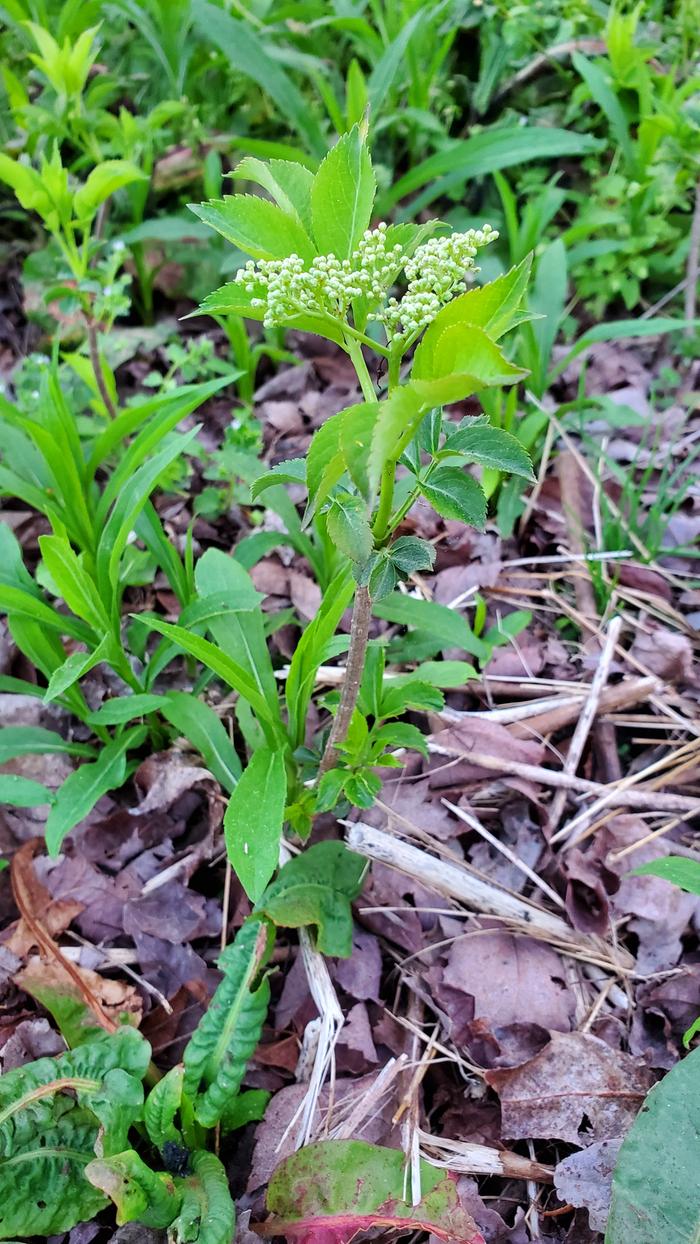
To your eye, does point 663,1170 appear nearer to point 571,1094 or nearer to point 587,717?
point 571,1094

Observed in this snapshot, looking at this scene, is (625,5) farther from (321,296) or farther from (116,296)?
(321,296)

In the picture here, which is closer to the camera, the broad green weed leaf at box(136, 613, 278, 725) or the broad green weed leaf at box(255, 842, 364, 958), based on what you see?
the broad green weed leaf at box(136, 613, 278, 725)

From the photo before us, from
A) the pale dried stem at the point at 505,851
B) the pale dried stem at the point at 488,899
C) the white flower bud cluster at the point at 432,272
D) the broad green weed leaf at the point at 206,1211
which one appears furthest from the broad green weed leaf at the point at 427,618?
the broad green weed leaf at the point at 206,1211

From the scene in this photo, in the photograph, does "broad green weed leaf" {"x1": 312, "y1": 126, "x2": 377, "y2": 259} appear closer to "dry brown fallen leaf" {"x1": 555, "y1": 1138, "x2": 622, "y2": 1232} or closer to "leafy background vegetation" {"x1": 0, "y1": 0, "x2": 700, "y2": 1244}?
"leafy background vegetation" {"x1": 0, "y1": 0, "x2": 700, "y2": 1244}

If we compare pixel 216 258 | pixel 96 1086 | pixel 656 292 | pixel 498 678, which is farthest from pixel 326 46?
pixel 96 1086

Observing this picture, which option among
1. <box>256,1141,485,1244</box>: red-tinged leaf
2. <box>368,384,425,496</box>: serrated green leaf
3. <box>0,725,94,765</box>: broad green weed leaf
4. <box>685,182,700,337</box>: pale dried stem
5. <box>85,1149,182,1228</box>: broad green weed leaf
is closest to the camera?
<box>368,384,425,496</box>: serrated green leaf

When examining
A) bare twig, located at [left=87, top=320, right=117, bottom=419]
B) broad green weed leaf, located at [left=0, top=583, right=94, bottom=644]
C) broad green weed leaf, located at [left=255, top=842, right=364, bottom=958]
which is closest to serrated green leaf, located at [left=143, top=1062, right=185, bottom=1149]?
broad green weed leaf, located at [left=255, top=842, right=364, bottom=958]
